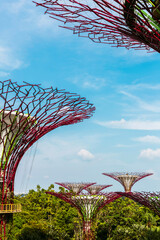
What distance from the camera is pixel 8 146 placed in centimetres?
2369

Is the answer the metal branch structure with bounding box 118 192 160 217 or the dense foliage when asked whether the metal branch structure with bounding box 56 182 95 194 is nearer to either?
the dense foliage

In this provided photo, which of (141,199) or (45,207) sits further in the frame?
(45,207)

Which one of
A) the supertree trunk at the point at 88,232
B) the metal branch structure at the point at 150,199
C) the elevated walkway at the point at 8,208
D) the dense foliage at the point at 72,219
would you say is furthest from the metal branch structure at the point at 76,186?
the metal branch structure at the point at 150,199

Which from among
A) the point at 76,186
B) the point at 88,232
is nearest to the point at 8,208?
the point at 88,232

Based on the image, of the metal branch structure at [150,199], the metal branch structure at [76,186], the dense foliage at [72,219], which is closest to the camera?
the metal branch structure at [150,199]

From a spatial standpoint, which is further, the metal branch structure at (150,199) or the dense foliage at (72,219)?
the dense foliage at (72,219)

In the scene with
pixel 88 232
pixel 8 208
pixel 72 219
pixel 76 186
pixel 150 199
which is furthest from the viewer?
pixel 76 186

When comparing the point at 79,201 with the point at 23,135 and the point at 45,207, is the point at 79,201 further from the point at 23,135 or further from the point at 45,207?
the point at 45,207

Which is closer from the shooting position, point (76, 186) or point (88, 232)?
point (88, 232)

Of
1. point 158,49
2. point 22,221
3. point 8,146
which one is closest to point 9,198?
point 8,146

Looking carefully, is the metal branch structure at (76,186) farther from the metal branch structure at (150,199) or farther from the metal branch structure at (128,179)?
Result: the metal branch structure at (150,199)

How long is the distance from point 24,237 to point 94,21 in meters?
22.0

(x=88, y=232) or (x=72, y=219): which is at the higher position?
(x=72, y=219)

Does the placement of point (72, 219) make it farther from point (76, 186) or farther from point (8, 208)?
point (8, 208)
